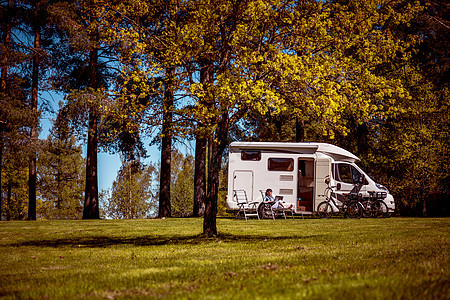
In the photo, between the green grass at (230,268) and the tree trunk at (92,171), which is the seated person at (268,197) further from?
the tree trunk at (92,171)

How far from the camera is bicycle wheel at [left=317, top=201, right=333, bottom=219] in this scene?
19.5 metres

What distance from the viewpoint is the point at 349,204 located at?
19328 mm

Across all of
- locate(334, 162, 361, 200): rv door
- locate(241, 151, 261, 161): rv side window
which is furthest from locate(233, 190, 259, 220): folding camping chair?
locate(334, 162, 361, 200): rv door

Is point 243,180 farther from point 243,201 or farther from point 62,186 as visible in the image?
point 62,186

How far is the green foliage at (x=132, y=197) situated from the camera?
48000mm

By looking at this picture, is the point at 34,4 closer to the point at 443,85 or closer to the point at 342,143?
the point at 342,143

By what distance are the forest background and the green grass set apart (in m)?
2.46

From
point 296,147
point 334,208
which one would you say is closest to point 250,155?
point 296,147

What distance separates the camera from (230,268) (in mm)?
6340

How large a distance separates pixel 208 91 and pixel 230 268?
15.2 ft

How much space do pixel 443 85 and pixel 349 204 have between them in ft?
40.1

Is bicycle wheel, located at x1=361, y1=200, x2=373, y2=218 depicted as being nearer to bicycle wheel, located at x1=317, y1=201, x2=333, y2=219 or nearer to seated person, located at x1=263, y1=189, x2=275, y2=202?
bicycle wheel, located at x1=317, y1=201, x2=333, y2=219

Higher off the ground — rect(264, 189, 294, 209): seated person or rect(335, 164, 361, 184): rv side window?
rect(335, 164, 361, 184): rv side window

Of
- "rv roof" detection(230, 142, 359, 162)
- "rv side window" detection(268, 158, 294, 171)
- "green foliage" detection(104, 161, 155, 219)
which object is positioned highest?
"rv roof" detection(230, 142, 359, 162)
